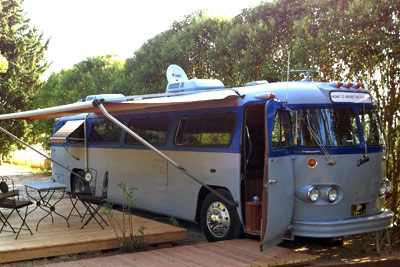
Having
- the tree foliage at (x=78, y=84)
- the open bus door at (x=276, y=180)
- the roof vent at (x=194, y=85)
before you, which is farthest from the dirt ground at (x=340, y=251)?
the tree foliage at (x=78, y=84)

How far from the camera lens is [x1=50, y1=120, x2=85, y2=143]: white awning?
1304cm

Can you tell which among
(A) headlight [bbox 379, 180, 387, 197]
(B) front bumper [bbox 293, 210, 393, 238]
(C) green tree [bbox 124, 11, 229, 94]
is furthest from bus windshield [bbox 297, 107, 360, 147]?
(C) green tree [bbox 124, 11, 229, 94]

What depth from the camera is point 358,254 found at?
25.3ft

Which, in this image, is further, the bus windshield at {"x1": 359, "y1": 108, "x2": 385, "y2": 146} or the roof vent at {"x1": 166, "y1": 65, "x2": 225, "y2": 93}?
the roof vent at {"x1": 166, "y1": 65, "x2": 225, "y2": 93}

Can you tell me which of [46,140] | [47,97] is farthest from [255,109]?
[47,97]

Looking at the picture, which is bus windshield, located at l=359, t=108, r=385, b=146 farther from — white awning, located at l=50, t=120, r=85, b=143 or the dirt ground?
white awning, located at l=50, t=120, r=85, b=143

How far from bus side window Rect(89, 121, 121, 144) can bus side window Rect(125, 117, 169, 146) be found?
0.57 m

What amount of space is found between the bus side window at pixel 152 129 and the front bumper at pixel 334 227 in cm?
340

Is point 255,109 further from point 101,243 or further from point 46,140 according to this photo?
point 46,140

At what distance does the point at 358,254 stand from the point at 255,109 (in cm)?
277

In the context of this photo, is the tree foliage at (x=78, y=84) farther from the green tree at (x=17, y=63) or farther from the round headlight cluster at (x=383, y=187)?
the round headlight cluster at (x=383, y=187)

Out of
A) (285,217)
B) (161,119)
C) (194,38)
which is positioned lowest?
(285,217)

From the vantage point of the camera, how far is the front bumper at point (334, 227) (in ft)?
22.7

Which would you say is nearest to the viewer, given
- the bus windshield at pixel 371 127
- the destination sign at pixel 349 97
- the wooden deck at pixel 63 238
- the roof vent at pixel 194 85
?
the wooden deck at pixel 63 238
